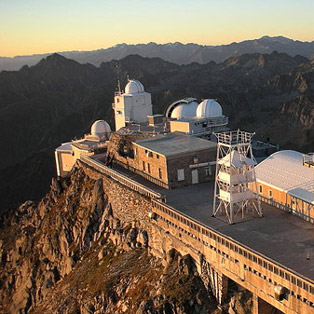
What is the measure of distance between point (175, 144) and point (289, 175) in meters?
13.1

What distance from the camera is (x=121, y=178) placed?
45.9m

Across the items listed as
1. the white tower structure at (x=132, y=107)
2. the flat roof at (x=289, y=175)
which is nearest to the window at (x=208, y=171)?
the flat roof at (x=289, y=175)

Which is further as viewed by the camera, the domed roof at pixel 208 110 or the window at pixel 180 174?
the domed roof at pixel 208 110

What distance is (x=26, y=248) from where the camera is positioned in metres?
55.6

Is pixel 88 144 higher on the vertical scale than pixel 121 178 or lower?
lower

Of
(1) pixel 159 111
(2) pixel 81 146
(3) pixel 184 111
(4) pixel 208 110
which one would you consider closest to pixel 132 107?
(2) pixel 81 146

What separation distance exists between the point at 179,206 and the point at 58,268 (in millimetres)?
18291

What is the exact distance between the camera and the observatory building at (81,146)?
209 feet

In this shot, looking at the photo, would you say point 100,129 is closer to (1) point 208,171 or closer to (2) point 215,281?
(1) point 208,171

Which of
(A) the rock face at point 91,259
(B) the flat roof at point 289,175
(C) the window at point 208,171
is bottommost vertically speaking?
(A) the rock face at point 91,259

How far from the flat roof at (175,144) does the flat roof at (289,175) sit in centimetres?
699

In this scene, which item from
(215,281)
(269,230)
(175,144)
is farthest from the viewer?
(175,144)

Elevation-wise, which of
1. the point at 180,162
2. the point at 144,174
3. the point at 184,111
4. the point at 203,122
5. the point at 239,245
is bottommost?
the point at 144,174

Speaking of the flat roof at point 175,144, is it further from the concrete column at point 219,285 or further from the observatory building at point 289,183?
the concrete column at point 219,285
